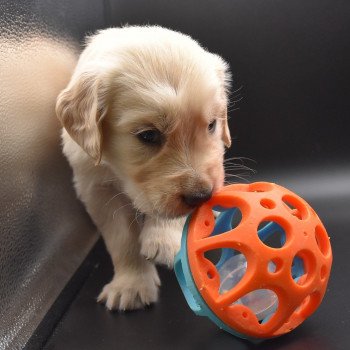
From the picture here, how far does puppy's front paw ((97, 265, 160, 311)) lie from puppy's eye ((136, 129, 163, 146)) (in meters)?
0.57

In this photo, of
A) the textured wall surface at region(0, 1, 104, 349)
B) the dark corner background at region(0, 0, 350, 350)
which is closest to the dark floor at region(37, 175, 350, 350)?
the dark corner background at region(0, 0, 350, 350)

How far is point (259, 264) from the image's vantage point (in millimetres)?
1418

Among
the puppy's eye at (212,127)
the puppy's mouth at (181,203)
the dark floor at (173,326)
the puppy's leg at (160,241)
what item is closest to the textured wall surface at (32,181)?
the dark floor at (173,326)

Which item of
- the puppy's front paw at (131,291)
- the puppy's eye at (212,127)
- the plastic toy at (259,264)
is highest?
the puppy's eye at (212,127)

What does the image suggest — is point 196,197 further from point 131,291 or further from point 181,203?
point 131,291

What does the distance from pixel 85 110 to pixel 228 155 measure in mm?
1408

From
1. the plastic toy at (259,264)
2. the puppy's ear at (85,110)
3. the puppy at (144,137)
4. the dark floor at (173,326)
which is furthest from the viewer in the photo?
the puppy's ear at (85,110)

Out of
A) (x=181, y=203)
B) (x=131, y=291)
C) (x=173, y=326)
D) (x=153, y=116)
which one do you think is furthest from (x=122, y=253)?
(x=153, y=116)

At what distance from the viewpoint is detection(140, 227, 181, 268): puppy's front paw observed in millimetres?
1984

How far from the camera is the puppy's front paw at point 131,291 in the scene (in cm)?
198

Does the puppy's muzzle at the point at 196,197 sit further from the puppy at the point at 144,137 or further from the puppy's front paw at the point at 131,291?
the puppy's front paw at the point at 131,291

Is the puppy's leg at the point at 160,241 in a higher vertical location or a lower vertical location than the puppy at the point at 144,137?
lower

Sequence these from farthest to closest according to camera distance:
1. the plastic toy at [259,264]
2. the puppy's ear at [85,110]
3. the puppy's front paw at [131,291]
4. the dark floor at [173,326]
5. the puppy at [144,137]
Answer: the puppy's front paw at [131,291]
the puppy's ear at [85,110]
the puppy at [144,137]
the dark floor at [173,326]
the plastic toy at [259,264]

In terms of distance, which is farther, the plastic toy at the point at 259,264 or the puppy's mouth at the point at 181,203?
the puppy's mouth at the point at 181,203
